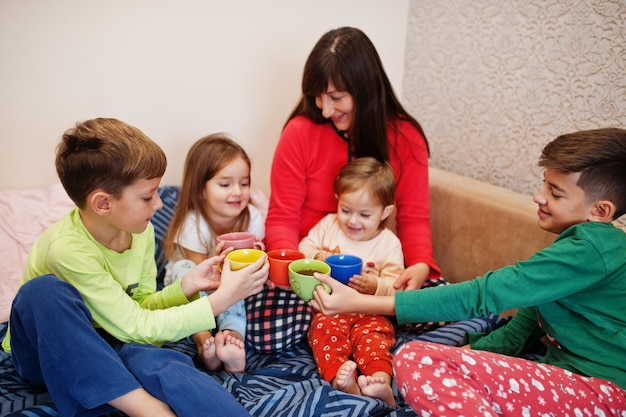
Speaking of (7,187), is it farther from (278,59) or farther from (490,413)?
(490,413)

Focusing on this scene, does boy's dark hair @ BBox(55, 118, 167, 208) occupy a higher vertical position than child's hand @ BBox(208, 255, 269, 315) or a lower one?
higher

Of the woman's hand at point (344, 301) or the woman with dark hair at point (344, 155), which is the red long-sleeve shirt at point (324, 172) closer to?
the woman with dark hair at point (344, 155)

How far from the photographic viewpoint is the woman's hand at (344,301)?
1363 mm

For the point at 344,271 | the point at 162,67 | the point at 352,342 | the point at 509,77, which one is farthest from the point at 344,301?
the point at 162,67

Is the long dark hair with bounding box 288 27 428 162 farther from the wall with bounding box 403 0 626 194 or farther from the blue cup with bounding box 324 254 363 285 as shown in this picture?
the blue cup with bounding box 324 254 363 285

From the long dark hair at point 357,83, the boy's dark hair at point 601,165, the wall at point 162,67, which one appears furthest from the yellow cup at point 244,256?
the wall at point 162,67

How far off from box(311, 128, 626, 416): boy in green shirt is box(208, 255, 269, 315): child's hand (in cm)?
39

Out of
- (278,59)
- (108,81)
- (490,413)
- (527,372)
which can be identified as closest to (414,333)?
(527,372)

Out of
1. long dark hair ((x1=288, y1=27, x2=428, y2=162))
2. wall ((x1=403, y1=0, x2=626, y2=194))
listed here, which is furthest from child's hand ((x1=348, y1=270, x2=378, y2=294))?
wall ((x1=403, y1=0, x2=626, y2=194))

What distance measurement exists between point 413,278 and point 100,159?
99 cm

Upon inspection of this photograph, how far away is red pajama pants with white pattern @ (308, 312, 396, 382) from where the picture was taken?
1429 mm

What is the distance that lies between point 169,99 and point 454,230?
1280mm

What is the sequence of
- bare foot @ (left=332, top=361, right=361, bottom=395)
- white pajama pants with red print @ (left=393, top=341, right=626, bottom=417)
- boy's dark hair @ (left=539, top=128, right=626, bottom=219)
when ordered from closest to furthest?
1. white pajama pants with red print @ (left=393, top=341, right=626, bottom=417)
2. boy's dark hair @ (left=539, top=128, right=626, bottom=219)
3. bare foot @ (left=332, top=361, right=361, bottom=395)

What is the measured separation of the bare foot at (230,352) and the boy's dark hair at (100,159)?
18.6 inches
